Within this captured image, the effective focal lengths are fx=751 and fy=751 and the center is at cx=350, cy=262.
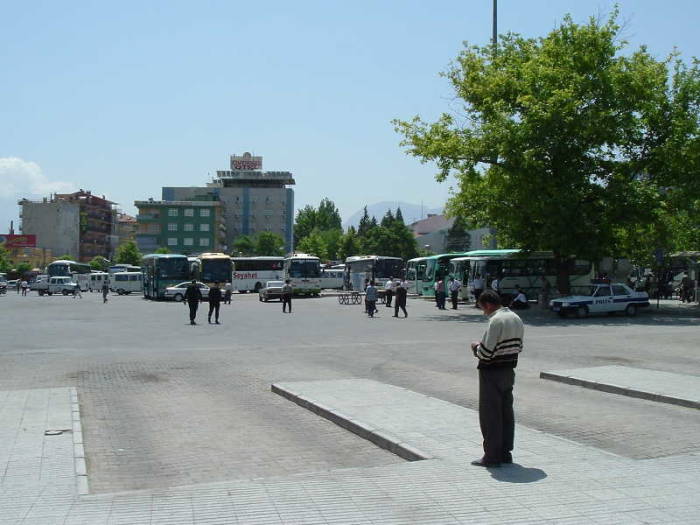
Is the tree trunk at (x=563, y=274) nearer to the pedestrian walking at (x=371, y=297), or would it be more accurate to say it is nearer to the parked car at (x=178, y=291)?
the pedestrian walking at (x=371, y=297)

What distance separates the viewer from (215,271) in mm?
58219

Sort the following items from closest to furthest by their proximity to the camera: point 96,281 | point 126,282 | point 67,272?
point 126,282, point 96,281, point 67,272

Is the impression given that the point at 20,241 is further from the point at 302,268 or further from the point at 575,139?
the point at 575,139

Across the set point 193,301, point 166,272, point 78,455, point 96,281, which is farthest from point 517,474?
point 96,281

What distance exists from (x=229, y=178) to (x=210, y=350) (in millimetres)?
145372

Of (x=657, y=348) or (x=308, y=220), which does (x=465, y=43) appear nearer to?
(x=657, y=348)

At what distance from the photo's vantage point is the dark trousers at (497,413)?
668cm

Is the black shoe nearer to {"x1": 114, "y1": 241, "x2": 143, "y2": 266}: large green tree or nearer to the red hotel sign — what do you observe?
{"x1": 114, "y1": 241, "x2": 143, "y2": 266}: large green tree

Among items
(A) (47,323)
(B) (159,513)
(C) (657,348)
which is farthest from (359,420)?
(A) (47,323)

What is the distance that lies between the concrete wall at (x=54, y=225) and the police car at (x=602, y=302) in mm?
138000

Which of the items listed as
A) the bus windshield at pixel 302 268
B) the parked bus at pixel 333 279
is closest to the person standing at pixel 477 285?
the bus windshield at pixel 302 268

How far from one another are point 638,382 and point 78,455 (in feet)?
27.7

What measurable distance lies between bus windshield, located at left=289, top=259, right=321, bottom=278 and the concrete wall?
109 metres

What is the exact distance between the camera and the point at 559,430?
8.67m
